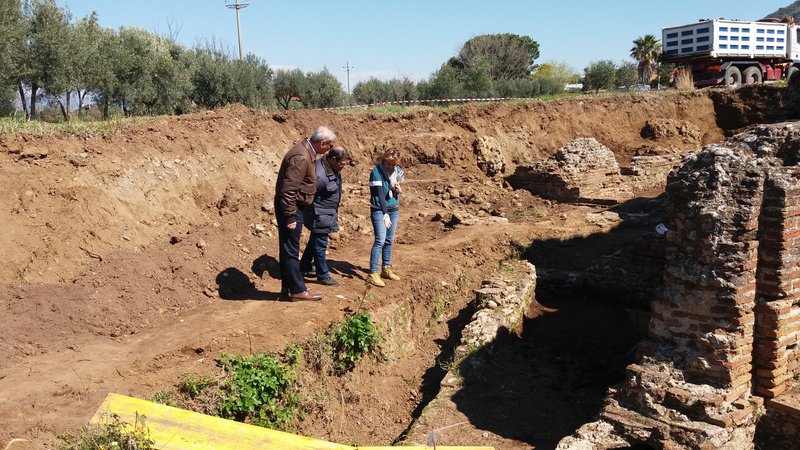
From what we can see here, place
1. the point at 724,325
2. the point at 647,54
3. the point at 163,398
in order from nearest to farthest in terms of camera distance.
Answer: the point at 724,325, the point at 163,398, the point at 647,54

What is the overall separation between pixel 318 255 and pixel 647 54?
2257 inches

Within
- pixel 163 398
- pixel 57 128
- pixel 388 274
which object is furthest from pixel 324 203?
pixel 57 128

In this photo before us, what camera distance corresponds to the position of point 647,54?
58281 millimetres

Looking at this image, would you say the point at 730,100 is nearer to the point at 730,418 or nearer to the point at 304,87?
the point at 304,87

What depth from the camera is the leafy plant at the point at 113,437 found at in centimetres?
435

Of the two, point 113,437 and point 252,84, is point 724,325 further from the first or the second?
point 252,84

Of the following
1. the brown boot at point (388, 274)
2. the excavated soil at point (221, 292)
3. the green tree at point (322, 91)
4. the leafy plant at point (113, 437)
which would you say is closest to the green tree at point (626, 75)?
the green tree at point (322, 91)

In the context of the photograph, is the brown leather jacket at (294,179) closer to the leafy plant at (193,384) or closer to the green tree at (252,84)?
the leafy plant at (193,384)

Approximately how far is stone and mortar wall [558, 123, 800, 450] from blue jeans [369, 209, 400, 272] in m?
3.65

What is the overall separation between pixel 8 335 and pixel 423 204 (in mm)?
8751

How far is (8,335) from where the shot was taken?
242 inches

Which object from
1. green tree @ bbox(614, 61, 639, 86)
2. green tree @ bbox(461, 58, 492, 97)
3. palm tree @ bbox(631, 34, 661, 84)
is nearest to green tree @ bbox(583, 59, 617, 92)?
green tree @ bbox(614, 61, 639, 86)

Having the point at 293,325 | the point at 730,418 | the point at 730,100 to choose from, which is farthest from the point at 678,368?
the point at 730,100

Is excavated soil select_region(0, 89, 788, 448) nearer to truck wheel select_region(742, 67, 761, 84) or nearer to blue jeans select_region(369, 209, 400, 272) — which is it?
blue jeans select_region(369, 209, 400, 272)
